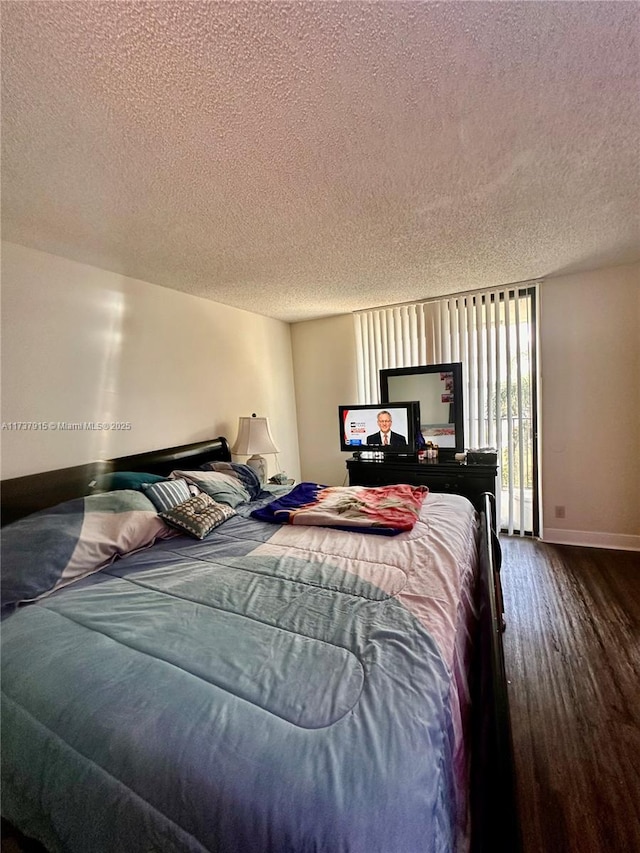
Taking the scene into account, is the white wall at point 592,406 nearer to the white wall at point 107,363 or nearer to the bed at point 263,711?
the bed at point 263,711

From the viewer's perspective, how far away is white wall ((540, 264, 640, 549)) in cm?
288

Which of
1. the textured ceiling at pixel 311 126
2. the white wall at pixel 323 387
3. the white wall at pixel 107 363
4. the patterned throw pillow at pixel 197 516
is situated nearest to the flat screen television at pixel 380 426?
the white wall at pixel 323 387

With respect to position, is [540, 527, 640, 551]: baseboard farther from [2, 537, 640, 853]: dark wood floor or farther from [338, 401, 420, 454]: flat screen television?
[338, 401, 420, 454]: flat screen television

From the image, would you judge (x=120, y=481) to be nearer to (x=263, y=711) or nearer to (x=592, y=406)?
(x=263, y=711)

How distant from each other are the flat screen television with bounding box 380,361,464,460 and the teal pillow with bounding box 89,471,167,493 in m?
2.14

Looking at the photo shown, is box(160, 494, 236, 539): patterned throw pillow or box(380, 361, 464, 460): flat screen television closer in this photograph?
box(160, 494, 236, 539): patterned throw pillow

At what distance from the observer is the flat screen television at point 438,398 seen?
3318 millimetres

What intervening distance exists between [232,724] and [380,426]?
2.84m

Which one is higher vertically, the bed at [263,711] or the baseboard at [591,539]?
the bed at [263,711]

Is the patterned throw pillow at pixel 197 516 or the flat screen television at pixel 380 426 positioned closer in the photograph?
the patterned throw pillow at pixel 197 516

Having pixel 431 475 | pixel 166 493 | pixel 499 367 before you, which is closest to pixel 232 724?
pixel 166 493

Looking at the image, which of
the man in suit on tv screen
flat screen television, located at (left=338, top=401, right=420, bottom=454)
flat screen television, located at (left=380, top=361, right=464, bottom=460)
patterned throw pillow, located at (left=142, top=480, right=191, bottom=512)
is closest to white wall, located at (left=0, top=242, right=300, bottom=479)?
patterned throw pillow, located at (left=142, top=480, right=191, bottom=512)

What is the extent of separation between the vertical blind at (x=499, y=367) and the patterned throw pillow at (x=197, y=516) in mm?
2414

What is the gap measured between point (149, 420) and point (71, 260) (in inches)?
40.7
